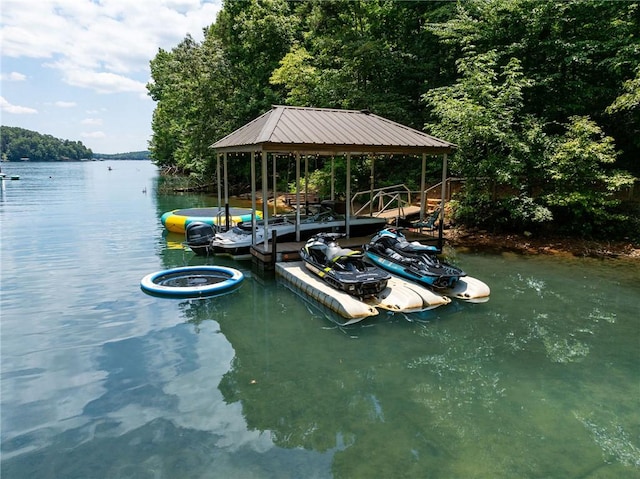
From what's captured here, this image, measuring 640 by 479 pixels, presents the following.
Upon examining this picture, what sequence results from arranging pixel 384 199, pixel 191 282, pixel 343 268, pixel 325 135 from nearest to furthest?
pixel 343 268, pixel 191 282, pixel 325 135, pixel 384 199

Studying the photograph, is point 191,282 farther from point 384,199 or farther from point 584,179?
point 584,179

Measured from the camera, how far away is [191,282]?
920 cm

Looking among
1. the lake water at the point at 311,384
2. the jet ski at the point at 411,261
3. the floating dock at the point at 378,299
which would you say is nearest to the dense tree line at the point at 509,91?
the lake water at the point at 311,384

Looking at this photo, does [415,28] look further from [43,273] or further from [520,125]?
[43,273]

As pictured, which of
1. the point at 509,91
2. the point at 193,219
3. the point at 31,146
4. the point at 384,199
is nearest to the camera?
the point at 509,91

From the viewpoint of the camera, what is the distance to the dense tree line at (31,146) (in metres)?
113

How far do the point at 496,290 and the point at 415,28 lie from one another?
593 inches

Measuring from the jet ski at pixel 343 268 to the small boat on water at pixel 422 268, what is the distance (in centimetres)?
72

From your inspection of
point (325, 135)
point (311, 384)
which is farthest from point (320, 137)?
point (311, 384)

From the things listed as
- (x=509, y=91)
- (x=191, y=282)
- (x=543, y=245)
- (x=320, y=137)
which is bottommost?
(x=191, y=282)

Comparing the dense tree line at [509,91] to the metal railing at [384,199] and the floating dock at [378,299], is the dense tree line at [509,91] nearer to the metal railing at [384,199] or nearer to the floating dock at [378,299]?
the metal railing at [384,199]

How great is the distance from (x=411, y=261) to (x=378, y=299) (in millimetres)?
1407

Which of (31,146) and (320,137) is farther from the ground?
(31,146)

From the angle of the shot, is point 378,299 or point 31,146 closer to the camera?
point 378,299
